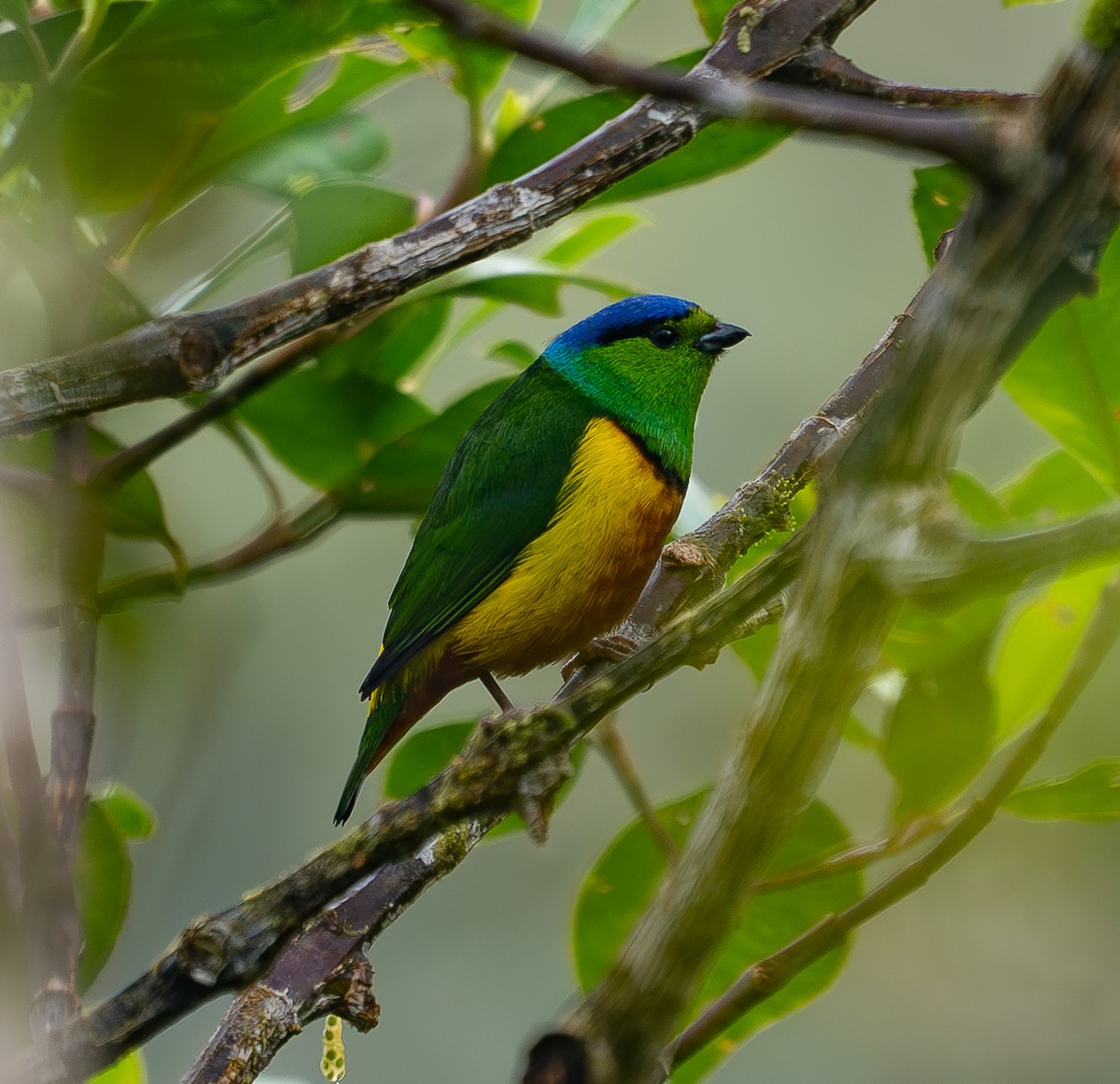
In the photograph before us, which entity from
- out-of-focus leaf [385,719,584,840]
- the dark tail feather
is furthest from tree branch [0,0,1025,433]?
the dark tail feather

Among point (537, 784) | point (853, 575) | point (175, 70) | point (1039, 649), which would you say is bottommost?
point (853, 575)

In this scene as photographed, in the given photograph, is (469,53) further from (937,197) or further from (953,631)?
Result: (953,631)

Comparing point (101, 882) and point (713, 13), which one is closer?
point (101, 882)

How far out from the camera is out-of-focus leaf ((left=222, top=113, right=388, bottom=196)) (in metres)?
1.42

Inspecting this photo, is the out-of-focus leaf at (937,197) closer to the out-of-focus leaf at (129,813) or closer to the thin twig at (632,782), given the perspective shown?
the thin twig at (632,782)

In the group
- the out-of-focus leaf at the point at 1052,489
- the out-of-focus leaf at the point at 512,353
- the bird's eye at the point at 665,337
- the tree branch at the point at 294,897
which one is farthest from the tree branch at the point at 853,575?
the bird's eye at the point at 665,337

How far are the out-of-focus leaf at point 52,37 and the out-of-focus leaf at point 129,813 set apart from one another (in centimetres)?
73

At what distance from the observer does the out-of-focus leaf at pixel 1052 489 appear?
1270mm

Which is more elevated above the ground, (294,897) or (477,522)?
(477,522)

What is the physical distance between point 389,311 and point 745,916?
29.0 inches

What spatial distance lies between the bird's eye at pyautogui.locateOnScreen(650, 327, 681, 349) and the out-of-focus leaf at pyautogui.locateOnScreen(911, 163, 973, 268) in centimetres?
73

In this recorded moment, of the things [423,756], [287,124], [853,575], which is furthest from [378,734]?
[853,575]

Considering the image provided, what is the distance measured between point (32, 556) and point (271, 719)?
1.65m

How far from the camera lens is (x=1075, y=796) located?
1.07 meters
